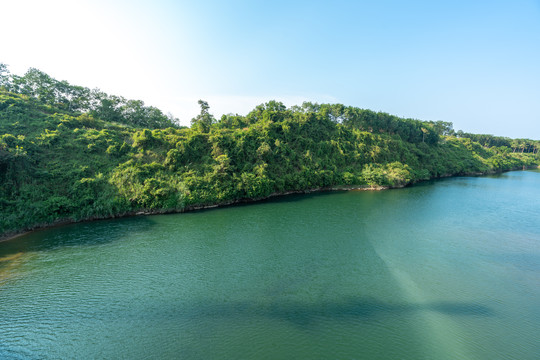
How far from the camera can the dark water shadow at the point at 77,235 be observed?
624 inches

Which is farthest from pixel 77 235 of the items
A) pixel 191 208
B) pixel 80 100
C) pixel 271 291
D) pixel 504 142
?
pixel 504 142

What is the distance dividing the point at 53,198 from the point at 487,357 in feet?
97.5

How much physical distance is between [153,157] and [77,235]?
1280 cm

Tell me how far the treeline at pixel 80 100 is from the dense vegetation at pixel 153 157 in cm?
17

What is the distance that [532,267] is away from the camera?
14.2 m

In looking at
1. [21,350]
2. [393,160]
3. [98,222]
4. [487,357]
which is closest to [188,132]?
[98,222]

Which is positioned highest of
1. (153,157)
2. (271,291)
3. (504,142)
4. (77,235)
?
(504,142)

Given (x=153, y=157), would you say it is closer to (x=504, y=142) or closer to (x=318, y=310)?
(x=318, y=310)

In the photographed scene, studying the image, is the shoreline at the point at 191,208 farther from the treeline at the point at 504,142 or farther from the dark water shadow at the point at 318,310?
the treeline at the point at 504,142

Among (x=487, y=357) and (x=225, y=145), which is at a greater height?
(x=225, y=145)

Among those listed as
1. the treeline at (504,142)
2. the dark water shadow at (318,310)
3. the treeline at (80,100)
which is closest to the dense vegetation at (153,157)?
the treeline at (80,100)

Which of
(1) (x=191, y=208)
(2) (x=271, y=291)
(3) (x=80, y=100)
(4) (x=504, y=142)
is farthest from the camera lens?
(4) (x=504, y=142)

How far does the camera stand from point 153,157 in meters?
28.5

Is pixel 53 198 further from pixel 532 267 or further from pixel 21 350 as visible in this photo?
pixel 532 267
